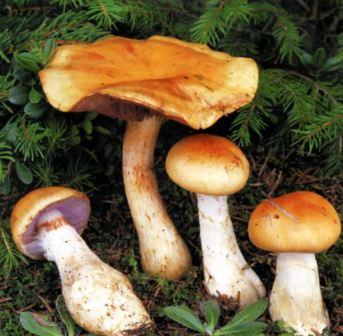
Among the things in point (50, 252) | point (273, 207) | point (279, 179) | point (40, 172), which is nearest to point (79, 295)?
point (50, 252)

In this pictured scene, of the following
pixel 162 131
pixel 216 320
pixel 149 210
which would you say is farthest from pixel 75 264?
pixel 162 131

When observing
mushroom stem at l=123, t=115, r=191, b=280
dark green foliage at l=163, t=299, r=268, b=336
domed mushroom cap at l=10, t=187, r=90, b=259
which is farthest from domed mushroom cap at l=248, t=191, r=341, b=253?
domed mushroom cap at l=10, t=187, r=90, b=259

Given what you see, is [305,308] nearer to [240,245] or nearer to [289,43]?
[240,245]

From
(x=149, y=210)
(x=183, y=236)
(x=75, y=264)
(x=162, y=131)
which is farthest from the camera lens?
(x=162, y=131)

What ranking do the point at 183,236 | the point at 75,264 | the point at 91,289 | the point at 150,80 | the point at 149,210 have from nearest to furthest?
the point at 150,80 → the point at 91,289 → the point at 75,264 → the point at 149,210 → the point at 183,236

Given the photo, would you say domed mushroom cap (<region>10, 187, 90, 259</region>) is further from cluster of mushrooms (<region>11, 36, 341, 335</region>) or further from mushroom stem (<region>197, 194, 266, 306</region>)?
mushroom stem (<region>197, 194, 266, 306</region>)

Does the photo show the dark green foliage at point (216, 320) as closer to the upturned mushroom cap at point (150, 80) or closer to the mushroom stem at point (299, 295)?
the mushroom stem at point (299, 295)

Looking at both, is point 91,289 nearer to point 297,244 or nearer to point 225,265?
point 225,265
